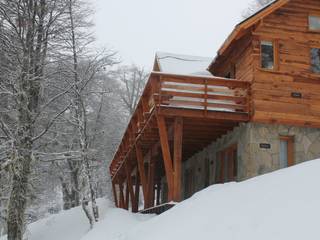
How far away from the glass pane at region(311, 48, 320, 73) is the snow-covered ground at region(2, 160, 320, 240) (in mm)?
→ 7142

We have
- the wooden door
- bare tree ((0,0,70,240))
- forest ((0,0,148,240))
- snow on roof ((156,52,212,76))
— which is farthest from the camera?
snow on roof ((156,52,212,76))

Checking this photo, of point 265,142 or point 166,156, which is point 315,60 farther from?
point 166,156

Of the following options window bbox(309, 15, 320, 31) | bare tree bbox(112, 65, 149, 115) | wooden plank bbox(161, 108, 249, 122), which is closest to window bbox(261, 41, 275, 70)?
window bbox(309, 15, 320, 31)

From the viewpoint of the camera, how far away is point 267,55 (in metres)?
16.8

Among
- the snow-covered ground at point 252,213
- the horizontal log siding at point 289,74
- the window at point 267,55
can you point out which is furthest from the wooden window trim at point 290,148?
the snow-covered ground at point 252,213

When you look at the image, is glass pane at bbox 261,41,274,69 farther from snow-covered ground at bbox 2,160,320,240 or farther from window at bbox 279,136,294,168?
snow-covered ground at bbox 2,160,320,240

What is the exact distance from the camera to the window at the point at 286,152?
1627 cm

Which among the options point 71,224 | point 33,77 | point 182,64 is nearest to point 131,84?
point 71,224

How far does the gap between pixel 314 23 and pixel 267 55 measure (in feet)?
7.82

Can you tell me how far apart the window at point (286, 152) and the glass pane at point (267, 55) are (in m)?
2.58

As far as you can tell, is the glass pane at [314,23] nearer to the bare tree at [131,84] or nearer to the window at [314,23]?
the window at [314,23]

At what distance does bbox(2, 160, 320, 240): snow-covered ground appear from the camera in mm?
7621

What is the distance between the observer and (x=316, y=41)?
56.8 feet

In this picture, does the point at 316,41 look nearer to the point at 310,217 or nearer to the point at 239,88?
the point at 239,88
